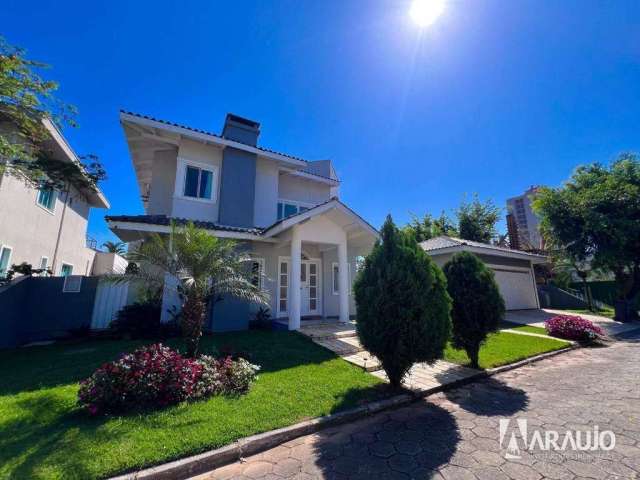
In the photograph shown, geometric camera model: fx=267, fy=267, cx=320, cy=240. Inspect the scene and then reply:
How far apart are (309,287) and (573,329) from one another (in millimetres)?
11157

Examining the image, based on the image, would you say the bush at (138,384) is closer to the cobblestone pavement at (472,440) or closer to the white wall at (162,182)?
the cobblestone pavement at (472,440)

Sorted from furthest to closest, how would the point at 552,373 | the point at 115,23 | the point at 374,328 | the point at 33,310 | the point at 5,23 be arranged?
the point at 33,310, the point at 115,23, the point at 552,373, the point at 5,23, the point at 374,328

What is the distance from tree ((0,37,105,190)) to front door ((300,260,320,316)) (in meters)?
9.19

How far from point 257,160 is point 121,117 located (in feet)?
18.0

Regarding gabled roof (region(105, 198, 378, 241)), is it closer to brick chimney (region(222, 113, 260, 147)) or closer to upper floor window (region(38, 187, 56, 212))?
brick chimney (region(222, 113, 260, 147))

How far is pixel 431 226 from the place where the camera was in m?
33.1

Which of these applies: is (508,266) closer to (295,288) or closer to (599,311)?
(599,311)

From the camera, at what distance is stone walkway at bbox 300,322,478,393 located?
20.0ft

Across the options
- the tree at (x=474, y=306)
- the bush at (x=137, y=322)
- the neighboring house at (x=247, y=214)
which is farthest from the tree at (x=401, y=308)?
the bush at (x=137, y=322)

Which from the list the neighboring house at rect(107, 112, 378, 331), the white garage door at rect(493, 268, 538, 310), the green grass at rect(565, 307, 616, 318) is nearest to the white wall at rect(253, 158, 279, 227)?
the neighboring house at rect(107, 112, 378, 331)

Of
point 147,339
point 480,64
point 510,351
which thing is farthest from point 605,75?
point 147,339

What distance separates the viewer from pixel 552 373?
6988mm

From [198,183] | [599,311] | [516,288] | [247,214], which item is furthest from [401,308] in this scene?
[599,311]

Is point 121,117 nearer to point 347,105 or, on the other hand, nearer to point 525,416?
point 347,105
